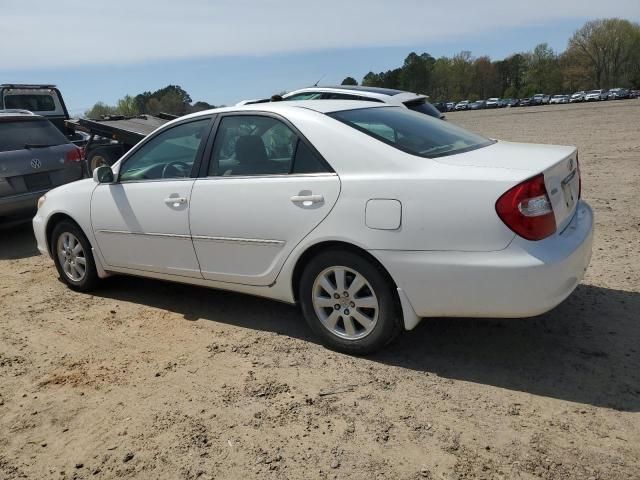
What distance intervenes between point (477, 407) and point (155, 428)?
1.75m

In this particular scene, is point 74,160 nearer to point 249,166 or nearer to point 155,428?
point 249,166

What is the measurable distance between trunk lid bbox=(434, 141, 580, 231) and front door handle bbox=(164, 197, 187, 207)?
1.93 meters

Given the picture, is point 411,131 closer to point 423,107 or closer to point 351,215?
point 351,215

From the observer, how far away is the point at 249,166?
163 inches

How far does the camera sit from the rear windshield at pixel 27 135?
7820 millimetres

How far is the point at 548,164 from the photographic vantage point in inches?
134

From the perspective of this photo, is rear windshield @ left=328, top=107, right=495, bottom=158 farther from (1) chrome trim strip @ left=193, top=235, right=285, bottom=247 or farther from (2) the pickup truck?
(2) the pickup truck

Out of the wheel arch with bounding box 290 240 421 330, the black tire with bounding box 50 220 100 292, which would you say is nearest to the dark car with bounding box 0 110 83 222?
the black tire with bounding box 50 220 100 292

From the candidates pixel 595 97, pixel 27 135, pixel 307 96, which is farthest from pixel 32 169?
pixel 595 97

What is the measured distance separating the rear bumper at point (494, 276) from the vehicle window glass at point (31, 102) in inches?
489

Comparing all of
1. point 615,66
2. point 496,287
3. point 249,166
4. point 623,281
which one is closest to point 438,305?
point 496,287

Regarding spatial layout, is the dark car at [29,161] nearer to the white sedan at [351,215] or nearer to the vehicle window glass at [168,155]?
the white sedan at [351,215]

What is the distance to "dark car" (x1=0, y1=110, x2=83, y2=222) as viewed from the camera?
7.50 m

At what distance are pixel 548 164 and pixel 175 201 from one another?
263cm
